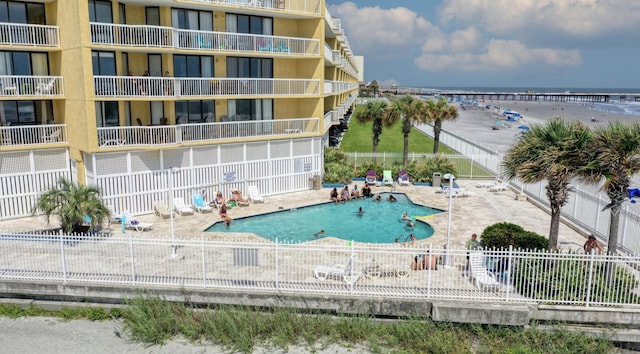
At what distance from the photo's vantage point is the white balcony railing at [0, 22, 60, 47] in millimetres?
20469

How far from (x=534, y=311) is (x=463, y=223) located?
29.9 ft

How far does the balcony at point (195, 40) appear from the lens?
21203 mm

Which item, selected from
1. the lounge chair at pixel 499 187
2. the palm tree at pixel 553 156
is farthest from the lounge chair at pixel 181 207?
the lounge chair at pixel 499 187

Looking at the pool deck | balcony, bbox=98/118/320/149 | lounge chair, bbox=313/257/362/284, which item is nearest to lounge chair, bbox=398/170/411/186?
the pool deck

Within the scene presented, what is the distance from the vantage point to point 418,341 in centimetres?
1245

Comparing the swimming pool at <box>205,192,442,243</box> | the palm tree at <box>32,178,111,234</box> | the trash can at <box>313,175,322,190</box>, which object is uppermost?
the palm tree at <box>32,178,111,234</box>

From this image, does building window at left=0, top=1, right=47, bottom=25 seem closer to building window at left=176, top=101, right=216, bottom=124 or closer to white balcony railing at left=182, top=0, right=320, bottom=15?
building window at left=176, top=101, right=216, bottom=124

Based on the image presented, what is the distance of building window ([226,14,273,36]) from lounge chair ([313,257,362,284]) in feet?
53.0

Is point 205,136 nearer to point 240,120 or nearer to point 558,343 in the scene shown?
point 240,120

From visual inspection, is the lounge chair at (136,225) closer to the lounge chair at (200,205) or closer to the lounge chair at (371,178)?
the lounge chair at (200,205)

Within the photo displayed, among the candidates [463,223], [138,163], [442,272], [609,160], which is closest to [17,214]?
[138,163]

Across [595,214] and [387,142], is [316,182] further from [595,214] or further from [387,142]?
[387,142]

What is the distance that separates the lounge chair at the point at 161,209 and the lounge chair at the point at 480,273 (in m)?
14.0

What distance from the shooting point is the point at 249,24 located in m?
26.6
